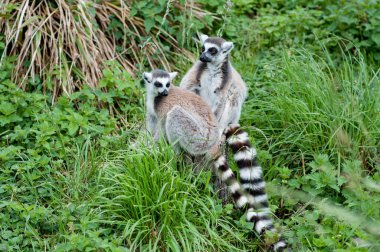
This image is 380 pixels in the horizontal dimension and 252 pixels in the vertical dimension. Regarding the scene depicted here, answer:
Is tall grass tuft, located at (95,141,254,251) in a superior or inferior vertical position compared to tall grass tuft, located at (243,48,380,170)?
inferior

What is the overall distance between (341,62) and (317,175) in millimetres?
2568

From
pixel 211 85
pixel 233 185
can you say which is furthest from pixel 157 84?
pixel 233 185

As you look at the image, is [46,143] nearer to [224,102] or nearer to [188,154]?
[188,154]

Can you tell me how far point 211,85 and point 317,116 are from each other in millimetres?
944

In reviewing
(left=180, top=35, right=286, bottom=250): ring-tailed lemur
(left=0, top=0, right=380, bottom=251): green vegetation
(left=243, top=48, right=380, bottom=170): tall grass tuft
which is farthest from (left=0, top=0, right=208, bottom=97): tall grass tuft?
(left=243, top=48, right=380, bottom=170): tall grass tuft

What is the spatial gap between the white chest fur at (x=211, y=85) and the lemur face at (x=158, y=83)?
1.28 ft

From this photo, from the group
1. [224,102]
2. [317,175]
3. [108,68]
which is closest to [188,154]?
[224,102]

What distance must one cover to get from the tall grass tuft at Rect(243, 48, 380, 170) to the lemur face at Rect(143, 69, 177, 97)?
3.01 ft

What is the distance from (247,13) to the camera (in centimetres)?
825

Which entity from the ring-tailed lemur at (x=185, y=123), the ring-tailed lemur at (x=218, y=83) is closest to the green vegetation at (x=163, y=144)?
the ring-tailed lemur at (x=185, y=123)

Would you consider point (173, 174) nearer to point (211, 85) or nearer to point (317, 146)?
point (211, 85)

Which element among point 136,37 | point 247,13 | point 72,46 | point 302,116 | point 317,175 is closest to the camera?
point 317,175

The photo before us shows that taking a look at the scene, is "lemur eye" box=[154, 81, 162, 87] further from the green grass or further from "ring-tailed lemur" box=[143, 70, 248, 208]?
the green grass

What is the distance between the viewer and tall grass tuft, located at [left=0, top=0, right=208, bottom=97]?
655cm
